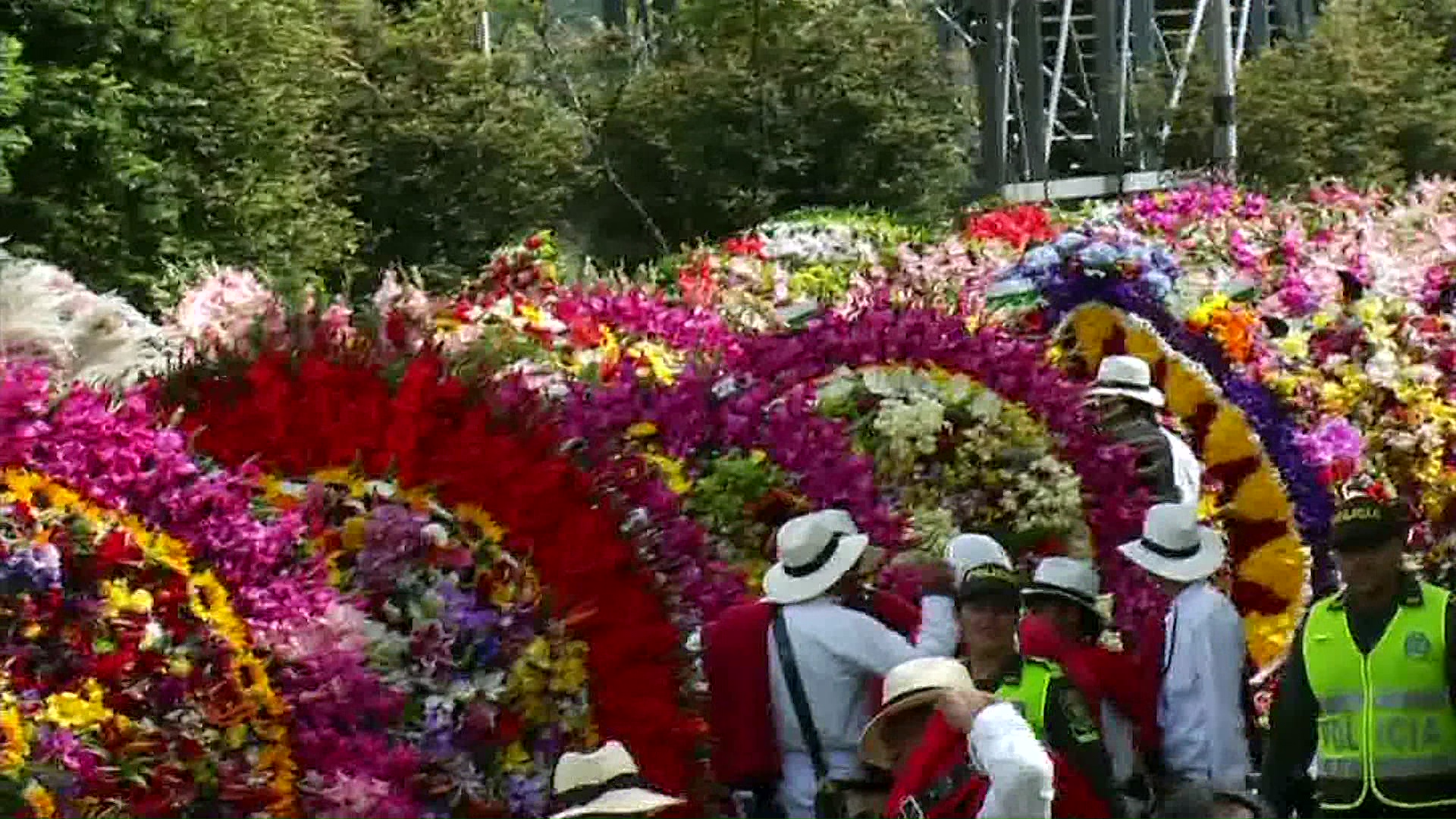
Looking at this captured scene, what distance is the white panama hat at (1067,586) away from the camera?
7.88 m

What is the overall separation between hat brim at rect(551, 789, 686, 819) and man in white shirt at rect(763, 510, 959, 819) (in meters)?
2.06

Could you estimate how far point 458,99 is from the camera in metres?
26.3

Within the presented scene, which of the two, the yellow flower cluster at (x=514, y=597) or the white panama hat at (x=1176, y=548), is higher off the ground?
the yellow flower cluster at (x=514, y=597)

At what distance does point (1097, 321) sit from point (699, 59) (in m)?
16.9

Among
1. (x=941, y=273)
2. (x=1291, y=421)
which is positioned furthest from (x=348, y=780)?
(x=941, y=273)

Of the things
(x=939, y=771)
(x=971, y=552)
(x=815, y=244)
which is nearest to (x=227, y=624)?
(x=939, y=771)

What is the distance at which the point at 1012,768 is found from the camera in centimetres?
528

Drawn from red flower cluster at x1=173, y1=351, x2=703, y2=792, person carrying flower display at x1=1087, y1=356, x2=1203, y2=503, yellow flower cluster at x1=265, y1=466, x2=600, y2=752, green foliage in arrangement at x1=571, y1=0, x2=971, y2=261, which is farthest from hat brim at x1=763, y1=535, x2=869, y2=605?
green foliage in arrangement at x1=571, y1=0, x2=971, y2=261

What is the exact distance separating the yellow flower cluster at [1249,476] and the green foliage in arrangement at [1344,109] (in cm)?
2324

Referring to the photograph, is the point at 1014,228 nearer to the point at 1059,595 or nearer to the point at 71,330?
the point at 71,330

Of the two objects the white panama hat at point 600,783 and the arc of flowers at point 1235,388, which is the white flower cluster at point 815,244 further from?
the white panama hat at point 600,783

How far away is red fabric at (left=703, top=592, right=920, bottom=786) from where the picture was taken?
8062mm

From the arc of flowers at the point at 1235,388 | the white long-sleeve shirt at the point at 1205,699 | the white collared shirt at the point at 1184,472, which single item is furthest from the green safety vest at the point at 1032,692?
the arc of flowers at the point at 1235,388

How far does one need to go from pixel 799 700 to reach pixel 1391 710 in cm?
177
